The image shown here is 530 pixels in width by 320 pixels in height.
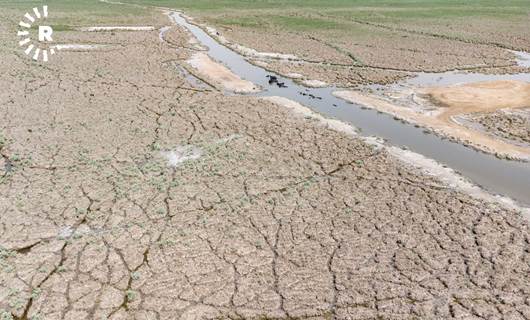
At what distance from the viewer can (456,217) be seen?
9.78m

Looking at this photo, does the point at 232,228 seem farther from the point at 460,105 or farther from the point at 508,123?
the point at 460,105

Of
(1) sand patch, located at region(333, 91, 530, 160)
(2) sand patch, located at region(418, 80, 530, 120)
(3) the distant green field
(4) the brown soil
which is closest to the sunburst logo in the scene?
(3) the distant green field

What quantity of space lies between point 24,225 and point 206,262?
3800 millimetres

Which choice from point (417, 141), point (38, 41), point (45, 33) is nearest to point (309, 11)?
point (45, 33)

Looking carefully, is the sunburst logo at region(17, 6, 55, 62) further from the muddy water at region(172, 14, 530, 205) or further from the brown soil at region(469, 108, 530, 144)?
the brown soil at region(469, 108, 530, 144)

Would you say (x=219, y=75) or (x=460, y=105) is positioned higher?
(x=219, y=75)

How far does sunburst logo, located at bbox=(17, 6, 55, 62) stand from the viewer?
22.8 metres

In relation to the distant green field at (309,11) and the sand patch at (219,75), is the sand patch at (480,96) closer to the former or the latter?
the sand patch at (219,75)

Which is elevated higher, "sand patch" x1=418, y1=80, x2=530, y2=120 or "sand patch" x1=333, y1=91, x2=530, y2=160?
"sand patch" x1=418, y1=80, x2=530, y2=120

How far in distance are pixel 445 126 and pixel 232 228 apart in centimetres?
921

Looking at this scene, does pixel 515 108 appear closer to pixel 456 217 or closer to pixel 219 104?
pixel 456 217

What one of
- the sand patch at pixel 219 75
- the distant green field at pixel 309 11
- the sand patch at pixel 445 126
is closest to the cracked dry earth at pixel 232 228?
the sand patch at pixel 445 126

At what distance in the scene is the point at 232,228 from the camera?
365 inches

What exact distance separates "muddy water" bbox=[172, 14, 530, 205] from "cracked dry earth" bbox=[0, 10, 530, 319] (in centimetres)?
142
